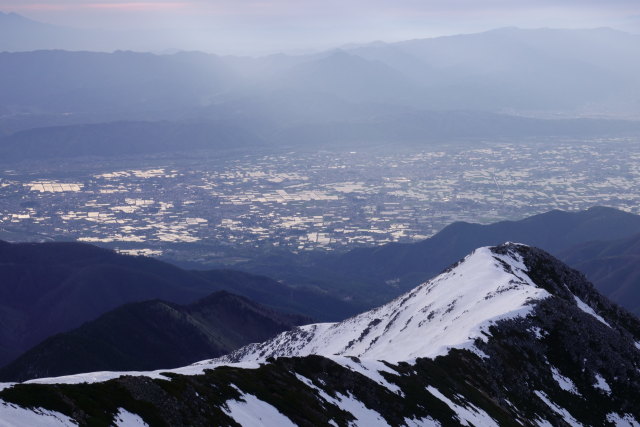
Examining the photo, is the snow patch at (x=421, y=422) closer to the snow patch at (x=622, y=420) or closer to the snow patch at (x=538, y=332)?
the snow patch at (x=622, y=420)

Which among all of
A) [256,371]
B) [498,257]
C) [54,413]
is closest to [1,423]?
[54,413]

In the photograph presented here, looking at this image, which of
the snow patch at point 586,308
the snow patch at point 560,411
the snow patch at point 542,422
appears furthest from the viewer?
the snow patch at point 586,308

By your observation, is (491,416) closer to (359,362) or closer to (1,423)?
(359,362)

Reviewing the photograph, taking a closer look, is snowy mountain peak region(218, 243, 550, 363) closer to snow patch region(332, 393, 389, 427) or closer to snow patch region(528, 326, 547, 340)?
snow patch region(528, 326, 547, 340)

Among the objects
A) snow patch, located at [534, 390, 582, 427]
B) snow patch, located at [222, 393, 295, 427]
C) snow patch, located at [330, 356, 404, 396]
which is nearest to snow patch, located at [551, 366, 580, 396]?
snow patch, located at [534, 390, 582, 427]

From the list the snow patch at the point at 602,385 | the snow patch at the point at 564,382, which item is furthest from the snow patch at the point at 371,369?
the snow patch at the point at 602,385
